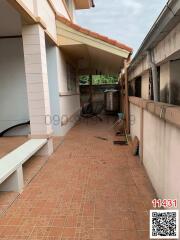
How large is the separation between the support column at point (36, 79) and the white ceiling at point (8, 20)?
0.37 m

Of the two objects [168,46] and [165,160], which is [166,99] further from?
[165,160]

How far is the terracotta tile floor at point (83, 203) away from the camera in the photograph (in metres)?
2.28

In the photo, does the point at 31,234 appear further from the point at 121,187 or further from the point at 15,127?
the point at 15,127

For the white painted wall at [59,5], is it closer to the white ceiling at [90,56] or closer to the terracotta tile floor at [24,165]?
the white ceiling at [90,56]

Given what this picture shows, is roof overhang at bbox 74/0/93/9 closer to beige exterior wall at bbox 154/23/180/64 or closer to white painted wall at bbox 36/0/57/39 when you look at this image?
white painted wall at bbox 36/0/57/39

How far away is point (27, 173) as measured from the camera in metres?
3.86

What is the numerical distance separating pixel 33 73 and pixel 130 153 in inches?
113

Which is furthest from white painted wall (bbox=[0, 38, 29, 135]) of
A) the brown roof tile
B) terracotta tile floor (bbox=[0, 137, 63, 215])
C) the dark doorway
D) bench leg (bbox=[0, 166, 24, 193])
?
bench leg (bbox=[0, 166, 24, 193])

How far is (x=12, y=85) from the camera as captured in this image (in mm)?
6641

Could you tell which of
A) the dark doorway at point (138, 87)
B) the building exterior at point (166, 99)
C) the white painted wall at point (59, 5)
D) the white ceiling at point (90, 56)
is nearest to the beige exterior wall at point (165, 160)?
the building exterior at point (166, 99)

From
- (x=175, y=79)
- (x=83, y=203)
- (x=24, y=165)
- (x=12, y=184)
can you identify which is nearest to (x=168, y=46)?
(x=175, y=79)

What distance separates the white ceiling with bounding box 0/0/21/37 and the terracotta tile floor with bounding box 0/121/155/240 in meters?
3.14

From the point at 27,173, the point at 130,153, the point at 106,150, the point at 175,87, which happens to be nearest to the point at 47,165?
the point at 27,173

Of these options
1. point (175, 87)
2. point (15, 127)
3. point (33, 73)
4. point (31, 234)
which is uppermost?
point (33, 73)
